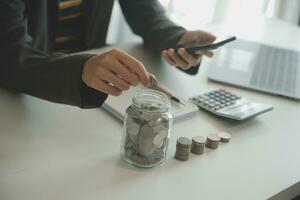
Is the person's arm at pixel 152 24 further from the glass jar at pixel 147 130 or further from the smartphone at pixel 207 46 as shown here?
the glass jar at pixel 147 130

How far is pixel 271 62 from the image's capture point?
130 centimetres

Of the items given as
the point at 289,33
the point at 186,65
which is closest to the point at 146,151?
the point at 186,65

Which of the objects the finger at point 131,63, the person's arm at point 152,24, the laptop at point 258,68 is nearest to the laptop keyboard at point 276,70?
the laptop at point 258,68

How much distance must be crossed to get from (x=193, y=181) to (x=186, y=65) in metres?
0.33

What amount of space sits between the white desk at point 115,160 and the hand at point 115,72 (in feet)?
0.41

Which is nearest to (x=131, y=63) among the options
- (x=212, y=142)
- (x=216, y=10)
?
(x=212, y=142)

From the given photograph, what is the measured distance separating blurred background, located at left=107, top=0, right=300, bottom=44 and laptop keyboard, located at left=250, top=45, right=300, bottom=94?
44cm

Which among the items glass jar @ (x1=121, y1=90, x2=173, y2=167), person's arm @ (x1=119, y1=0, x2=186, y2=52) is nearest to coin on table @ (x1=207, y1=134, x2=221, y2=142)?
glass jar @ (x1=121, y1=90, x2=173, y2=167)

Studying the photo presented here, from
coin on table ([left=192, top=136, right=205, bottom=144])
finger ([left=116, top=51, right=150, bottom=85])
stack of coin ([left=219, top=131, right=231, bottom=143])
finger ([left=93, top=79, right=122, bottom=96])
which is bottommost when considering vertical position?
stack of coin ([left=219, top=131, right=231, bottom=143])

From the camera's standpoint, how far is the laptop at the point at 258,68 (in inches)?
47.2

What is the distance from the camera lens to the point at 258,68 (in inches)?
50.0

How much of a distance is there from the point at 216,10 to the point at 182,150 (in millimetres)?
1208

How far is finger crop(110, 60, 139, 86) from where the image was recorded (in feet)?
2.79

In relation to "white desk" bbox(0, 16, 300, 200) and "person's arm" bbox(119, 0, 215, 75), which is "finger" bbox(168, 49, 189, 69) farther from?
"white desk" bbox(0, 16, 300, 200)
